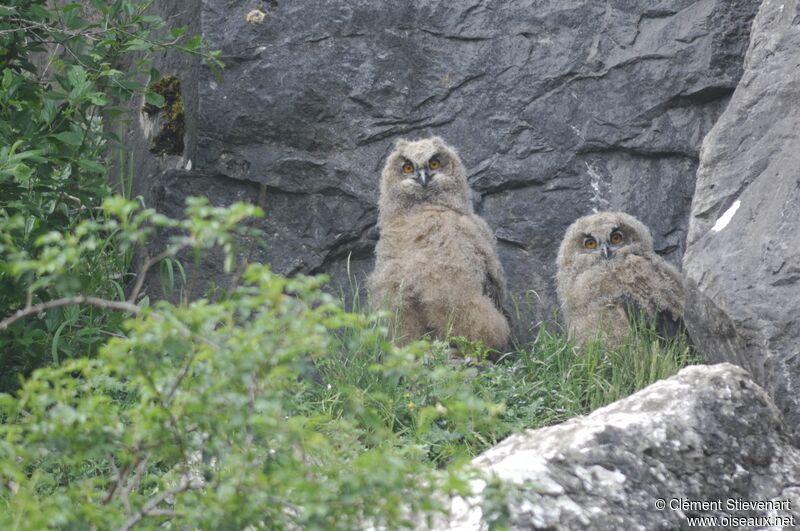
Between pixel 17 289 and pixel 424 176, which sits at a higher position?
pixel 424 176

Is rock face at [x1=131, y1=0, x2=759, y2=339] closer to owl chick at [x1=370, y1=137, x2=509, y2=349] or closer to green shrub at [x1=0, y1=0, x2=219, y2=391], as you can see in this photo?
owl chick at [x1=370, y1=137, x2=509, y2=349]

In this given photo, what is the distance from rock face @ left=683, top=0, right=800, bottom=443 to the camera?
18.5 ft

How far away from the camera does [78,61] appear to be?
23.4ft

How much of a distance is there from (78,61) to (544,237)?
3.44 m

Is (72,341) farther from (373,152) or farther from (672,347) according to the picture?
(672,347)

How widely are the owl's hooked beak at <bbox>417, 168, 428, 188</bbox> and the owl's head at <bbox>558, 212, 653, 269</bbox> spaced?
1029mm

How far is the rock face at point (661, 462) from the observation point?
15.0 ft

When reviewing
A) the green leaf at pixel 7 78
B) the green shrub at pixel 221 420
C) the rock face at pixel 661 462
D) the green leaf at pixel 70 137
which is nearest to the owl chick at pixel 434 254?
the green leaf at pixel 70 137

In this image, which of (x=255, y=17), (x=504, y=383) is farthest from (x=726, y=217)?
(x=255, y=17)

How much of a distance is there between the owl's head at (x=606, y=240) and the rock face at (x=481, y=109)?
1.97ft

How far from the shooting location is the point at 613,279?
783 centimetres

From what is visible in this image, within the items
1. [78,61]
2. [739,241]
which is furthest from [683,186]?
[78,61]

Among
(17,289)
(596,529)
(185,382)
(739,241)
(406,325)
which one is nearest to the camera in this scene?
(185,382)

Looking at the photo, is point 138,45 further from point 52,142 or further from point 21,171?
point 21,171
